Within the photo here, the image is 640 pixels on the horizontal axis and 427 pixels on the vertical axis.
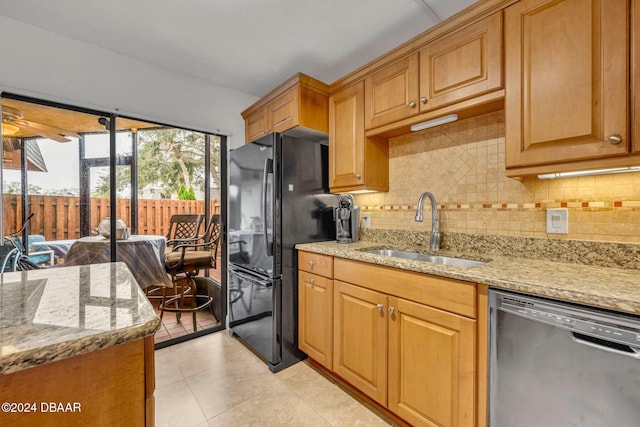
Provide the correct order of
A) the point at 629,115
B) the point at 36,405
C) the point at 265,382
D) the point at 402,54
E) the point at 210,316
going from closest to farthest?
the point at 36,405 → the point at 629,115 → the point at 402,54 → the point at 265,382 → the point at 210,316

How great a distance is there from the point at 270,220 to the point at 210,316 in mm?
1617

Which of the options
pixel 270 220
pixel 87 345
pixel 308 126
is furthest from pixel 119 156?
pixel 87 345

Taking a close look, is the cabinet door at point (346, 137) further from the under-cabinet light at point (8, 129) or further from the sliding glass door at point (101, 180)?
the under-cabinet light at point (8, 129)

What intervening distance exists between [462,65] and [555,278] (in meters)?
1.13

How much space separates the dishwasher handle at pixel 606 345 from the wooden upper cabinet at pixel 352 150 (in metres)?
1.40

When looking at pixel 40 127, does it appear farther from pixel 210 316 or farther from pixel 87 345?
pixel 87 345

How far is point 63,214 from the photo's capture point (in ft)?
6.91

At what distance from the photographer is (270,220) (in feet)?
6.72

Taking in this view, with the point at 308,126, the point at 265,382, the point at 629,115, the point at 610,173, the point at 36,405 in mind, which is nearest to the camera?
the point at 36,405

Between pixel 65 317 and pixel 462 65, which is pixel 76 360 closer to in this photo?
pixel 65 317

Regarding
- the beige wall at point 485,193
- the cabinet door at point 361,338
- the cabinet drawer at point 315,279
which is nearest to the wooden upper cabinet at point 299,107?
the beige wall at point 485,193

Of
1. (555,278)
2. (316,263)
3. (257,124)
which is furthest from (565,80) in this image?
(257,124)

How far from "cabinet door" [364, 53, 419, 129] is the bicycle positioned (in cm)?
245

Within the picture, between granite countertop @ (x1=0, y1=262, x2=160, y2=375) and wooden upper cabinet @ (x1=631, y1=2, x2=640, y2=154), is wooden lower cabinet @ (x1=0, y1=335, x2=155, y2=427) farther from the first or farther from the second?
wooden upper cabinet @ (x1=631, y1=2, x2=640, y2=154)
